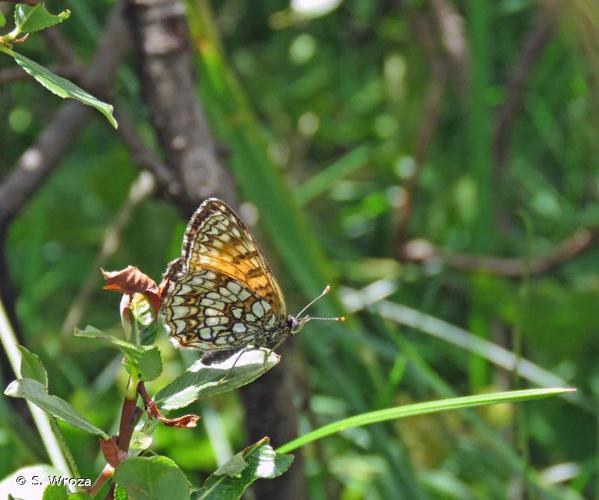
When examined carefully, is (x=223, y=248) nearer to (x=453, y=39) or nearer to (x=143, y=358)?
(x=143, y=358)

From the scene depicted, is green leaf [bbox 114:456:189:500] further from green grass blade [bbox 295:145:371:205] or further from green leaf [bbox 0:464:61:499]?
green grass blade [bbox 295:145:371:205]

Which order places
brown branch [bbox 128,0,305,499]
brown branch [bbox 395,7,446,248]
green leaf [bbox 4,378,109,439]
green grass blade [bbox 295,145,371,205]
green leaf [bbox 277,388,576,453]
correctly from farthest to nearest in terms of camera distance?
1. green grass blade [bbox 295,145,371,205]
2. brown branch [bbox 395,7,446,248]
3. brown branch [bbox 128,0,305,499]
4. green leaf [bbox 277,388,576,453]
5. green leaf [bbox 4,378,109,439]

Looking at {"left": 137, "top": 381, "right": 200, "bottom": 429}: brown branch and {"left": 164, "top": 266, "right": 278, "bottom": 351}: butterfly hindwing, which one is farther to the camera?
{"left": 164, "top": 266, "right": 278, "bottom": 351}: butterfly hindwing

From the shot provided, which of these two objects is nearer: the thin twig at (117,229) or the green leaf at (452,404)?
the green leaf at (452,404)

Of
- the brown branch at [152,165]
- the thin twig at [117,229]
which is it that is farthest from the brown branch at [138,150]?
the thin twig at [117,229]

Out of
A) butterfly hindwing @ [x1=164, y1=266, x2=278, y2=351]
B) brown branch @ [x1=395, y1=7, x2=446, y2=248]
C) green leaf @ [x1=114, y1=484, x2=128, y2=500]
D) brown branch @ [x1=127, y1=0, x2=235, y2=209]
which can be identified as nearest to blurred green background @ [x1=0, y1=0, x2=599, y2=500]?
brown branch @ [x1=395, y1=7, x2=446, y2=248]

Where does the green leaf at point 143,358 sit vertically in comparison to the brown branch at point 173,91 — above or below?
below

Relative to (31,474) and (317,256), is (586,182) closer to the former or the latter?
(317,256)

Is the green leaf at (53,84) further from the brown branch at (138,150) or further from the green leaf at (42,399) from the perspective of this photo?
the brown branch at (138,150)
